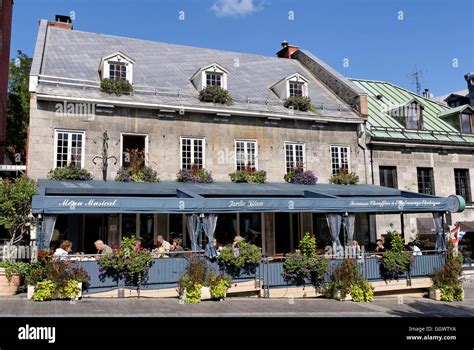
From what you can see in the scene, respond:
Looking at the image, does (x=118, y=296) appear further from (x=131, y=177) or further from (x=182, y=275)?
(x=131, y=177)

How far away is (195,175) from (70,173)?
4.89m

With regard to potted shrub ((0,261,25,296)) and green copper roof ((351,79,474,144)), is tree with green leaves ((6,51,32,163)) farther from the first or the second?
green copper roof ((351,79,474,144))

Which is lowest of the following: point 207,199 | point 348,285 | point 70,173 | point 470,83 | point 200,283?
point 348,285

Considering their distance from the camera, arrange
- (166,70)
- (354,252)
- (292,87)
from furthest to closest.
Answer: (292,87) → (166,70) → (354,252)

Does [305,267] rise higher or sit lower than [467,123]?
lower

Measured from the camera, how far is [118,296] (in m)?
12.9

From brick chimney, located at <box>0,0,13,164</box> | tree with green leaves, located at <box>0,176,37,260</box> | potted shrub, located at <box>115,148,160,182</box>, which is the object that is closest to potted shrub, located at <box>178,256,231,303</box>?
potted shrub, located at <box>115,148,160,182</box>

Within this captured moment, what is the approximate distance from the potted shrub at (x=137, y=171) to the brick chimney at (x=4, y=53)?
33.7 feet

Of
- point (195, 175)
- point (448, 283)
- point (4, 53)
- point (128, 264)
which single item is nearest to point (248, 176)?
point (195, 175)

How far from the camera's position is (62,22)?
23.7m

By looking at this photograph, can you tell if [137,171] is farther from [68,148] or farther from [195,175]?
[68,148]

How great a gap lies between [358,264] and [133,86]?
1174 centimetres
